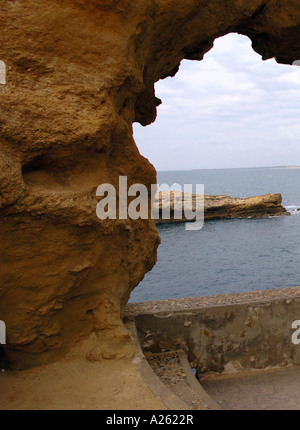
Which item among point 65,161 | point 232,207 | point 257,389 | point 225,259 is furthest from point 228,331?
point 232,207

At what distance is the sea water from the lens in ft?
67.7

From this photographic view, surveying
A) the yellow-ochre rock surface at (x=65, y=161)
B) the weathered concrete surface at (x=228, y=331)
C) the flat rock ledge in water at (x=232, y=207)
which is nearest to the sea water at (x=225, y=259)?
the flat rock ledge in water at (x=232, y=207)

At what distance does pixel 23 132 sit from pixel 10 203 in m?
0.85

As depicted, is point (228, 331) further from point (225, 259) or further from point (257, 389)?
point (225, 259)

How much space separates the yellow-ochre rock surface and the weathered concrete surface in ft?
5.65

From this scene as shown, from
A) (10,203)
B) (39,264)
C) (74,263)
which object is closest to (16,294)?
(39,264)

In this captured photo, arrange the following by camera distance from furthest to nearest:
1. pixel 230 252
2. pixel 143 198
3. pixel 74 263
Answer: pixel 230 252 < pixel 143 198 < pixel 74 263

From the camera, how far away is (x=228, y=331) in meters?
7.55

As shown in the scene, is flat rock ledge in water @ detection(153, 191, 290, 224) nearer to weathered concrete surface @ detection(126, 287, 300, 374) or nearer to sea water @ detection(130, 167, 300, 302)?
sea water @ detection(130, 167, 300, 302)

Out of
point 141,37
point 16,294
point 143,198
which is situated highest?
point 141,37

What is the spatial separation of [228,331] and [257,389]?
1.09 metres

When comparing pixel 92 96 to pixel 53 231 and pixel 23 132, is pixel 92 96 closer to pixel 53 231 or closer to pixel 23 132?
pixel 23 132
